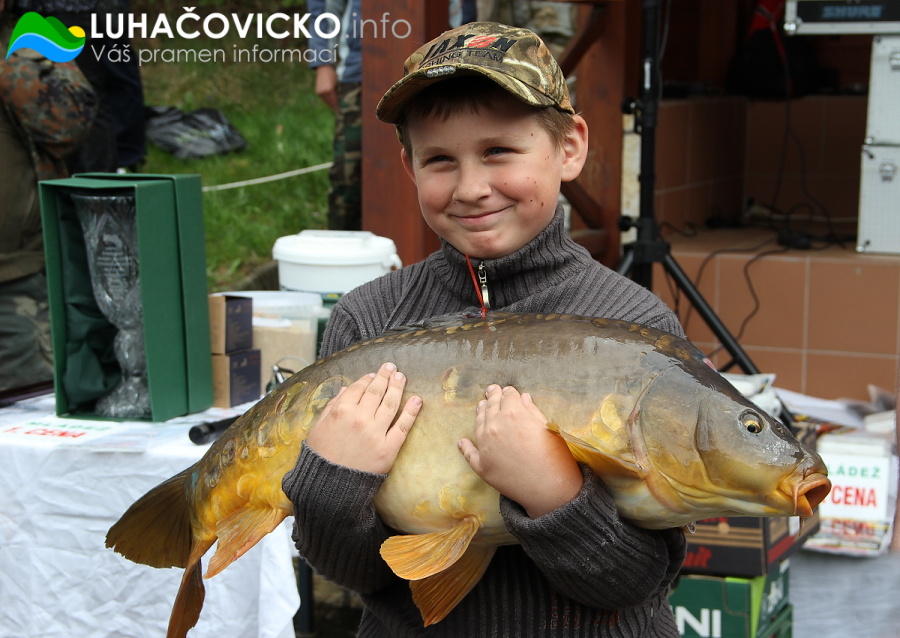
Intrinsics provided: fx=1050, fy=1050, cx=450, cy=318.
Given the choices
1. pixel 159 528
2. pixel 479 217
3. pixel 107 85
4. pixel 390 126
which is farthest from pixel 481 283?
pixel 107 85

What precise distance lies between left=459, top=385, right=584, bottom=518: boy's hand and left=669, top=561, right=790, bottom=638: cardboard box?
192 cm

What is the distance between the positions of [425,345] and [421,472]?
0.18 meters

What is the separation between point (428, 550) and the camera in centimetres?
139

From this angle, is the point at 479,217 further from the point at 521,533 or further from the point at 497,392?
the point at 521,533

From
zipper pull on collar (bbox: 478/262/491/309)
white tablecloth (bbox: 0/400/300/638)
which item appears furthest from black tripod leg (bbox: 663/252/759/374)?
zipper pull on collar (bbox: 478/262/491/309)

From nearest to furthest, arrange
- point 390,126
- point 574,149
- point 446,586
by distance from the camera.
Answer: point 446,586
point 574,149
point 390,126

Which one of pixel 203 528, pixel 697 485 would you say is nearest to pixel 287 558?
pixel 203 528

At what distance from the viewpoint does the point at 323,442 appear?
146 cm

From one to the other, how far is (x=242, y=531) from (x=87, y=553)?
4.57 ft

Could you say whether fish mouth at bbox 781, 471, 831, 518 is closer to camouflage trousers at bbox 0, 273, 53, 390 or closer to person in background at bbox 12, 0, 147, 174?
camouflage trousers at bbox 0, 273, 53, 390

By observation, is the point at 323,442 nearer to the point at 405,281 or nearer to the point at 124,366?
the point at 405,281

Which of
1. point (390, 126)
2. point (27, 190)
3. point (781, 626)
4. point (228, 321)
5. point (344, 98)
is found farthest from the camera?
point (344, 98)

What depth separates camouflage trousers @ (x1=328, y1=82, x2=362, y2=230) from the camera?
546cm

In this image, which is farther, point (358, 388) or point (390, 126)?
point (390, 126)
